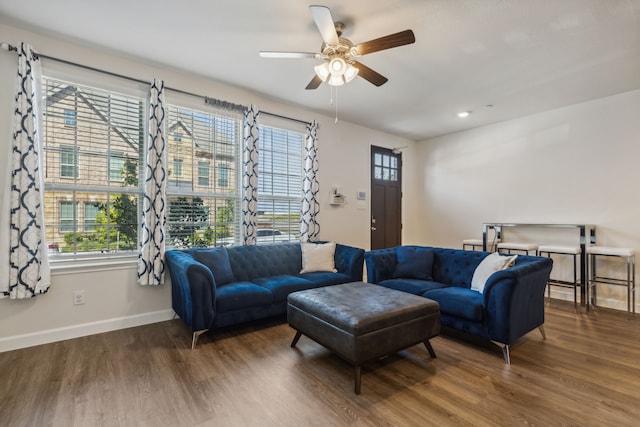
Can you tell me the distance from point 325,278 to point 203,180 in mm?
1914

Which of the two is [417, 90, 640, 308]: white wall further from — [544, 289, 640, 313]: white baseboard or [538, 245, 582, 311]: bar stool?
[538, 245, 582, 311]: bar stool

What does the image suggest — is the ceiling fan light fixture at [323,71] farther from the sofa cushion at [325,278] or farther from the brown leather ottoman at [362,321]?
the sofa cushion at [325,278]

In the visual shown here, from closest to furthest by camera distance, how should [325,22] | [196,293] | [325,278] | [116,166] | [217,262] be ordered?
[325,22] < [196,293] < [116,166] < [217,262] < [325,278]

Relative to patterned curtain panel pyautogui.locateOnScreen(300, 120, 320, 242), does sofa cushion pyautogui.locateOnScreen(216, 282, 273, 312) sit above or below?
below

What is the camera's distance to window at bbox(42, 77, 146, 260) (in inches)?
112

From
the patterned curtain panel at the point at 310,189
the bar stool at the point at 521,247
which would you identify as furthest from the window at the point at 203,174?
the bar stool at the point at 521,247

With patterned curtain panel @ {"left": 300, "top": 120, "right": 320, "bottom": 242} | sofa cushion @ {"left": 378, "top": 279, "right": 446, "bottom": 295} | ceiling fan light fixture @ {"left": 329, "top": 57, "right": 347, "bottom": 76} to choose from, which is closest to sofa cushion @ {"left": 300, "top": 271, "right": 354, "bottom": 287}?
sofa cushion @ {"left": 378, "top": 279, "right": 446, "bottom": 295}

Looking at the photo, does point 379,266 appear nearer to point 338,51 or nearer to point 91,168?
point 338,51

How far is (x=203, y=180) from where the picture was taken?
367cm

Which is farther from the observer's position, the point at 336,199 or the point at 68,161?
the point at 336,199

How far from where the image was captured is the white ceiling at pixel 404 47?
231cm

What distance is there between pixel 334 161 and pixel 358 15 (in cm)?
262

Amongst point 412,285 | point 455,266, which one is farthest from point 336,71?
point 455,266

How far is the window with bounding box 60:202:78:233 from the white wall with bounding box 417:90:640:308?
5575 mm
